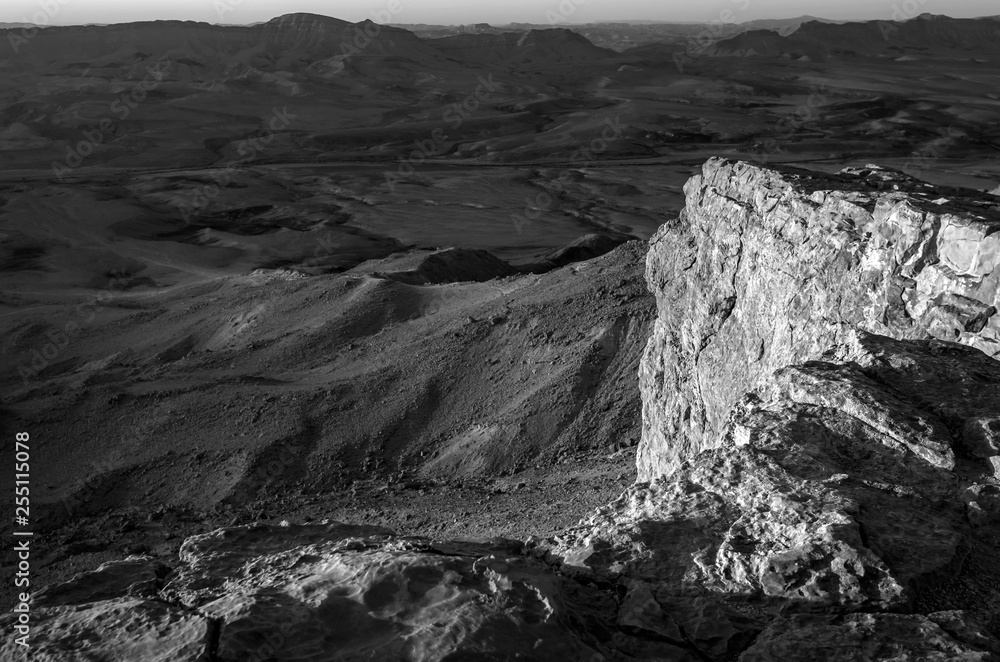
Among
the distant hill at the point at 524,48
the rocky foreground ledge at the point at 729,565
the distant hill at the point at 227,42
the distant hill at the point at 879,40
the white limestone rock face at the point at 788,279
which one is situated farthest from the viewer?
the distant hill at the point at 879,40

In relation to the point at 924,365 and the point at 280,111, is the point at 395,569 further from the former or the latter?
the point at 280,111

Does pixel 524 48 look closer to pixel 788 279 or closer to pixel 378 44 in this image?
pixel 378 44

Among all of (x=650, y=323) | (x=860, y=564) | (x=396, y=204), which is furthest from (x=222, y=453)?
(x=396, y=204)

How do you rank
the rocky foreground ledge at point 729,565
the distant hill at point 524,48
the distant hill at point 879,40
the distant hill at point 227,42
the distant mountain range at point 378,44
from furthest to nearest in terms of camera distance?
the distant hill at point 879,40 < the distant hill at point 524,48 < the distant mountain range at point 378,44 < the distant hill at point 227,42 < the rocky foreground ledge at point 729,565

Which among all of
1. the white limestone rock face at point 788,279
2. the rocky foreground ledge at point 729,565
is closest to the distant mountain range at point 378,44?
the white limestone rock face at point 788,279

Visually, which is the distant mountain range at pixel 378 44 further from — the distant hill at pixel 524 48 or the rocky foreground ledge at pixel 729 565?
the rocky foreground ledge at pixel 729 565
